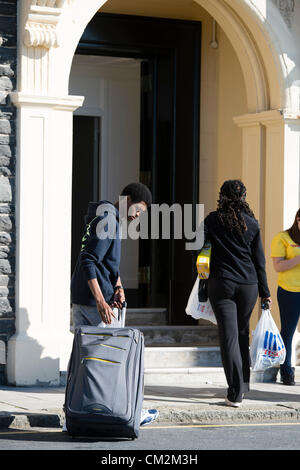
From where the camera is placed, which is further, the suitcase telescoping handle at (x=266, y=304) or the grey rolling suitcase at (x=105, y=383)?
the suitcase telescoping handle at (x=266, y=304)

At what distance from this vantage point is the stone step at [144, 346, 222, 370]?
989 centimetres

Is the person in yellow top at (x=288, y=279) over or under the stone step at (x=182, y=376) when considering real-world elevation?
over

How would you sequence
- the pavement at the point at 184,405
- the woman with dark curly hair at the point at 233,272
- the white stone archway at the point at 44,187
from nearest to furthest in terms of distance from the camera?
the pavement at the point at 184,405 → the woman with dark curly hair at the point at 233,272 → the white stone archway at the point at 44,187

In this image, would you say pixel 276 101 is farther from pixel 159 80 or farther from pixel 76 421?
pixel 76 421

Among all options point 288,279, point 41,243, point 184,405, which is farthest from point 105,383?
point 288,279

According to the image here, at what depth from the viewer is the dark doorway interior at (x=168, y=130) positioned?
450 inches

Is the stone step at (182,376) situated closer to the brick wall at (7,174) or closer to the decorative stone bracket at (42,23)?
the brick wall at (7,174)

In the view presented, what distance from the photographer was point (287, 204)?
1016 centimetres

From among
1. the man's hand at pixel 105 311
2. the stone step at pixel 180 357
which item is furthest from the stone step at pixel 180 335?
the man's hand at pixel 105 311

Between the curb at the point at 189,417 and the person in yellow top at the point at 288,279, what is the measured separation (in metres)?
1.38

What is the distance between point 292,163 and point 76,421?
4426 millimetres

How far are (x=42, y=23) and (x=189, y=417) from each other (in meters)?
3.68

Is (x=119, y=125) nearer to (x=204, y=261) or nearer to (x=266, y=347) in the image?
(x=204, y=261)

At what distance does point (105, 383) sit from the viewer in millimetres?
6746
